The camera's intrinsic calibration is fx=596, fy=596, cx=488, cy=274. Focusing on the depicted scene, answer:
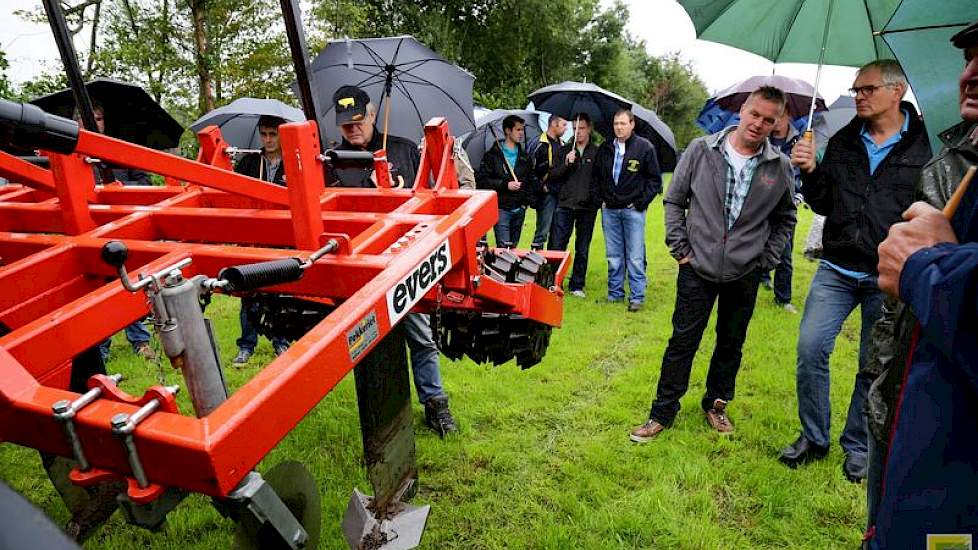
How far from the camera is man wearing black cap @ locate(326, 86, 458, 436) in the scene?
11.8 ft

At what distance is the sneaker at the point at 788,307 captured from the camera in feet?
20.3

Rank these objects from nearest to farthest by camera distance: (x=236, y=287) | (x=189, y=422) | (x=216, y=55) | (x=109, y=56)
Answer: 1. (x=189, y=422)
2. (x=236, y=287)
3. (x=109, y=56)
4. (x=216, y=55)

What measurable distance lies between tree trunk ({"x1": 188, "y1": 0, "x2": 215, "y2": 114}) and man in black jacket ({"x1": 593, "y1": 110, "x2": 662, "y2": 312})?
11.1m

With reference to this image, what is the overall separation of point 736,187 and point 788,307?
3.49 meters

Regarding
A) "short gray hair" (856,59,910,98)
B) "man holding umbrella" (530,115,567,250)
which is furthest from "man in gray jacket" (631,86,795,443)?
"man holding umbrella" (530,115,567,250)

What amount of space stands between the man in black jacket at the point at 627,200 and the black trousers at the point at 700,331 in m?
2.70

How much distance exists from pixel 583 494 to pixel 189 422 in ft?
8.15

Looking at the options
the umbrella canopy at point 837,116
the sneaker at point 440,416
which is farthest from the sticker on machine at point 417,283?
the umbrella canopy at point 837,116

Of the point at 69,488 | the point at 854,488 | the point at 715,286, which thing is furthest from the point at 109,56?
the point at 854,488

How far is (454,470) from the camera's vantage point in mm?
3324

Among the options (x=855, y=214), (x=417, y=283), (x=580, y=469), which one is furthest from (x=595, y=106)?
(x=417, y=283)

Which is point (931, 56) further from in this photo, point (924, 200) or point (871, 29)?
point (871, 29)

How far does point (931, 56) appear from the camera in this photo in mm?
2131

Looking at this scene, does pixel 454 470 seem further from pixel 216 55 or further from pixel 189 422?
pixel 216 55
